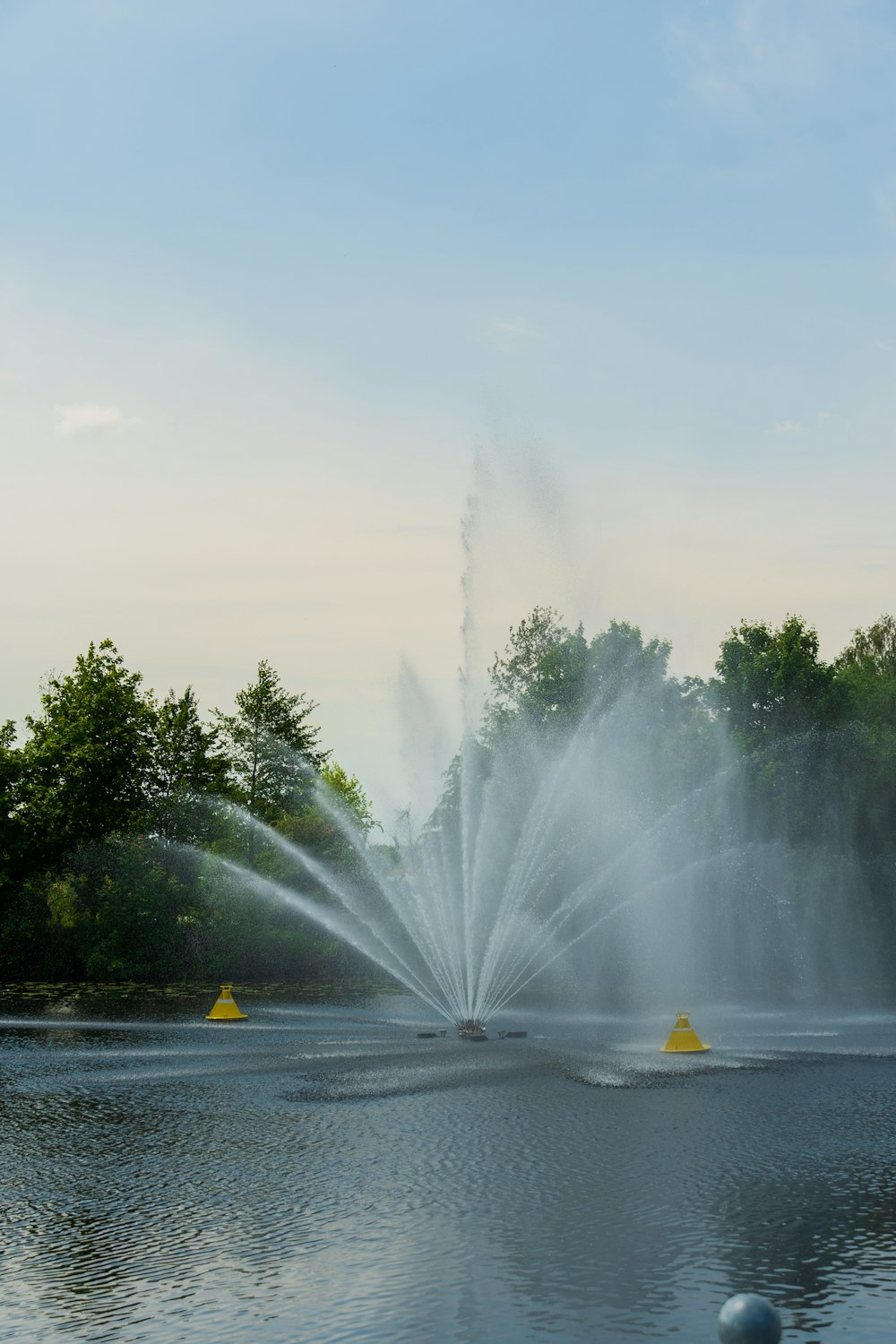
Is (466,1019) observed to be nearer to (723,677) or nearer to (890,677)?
(723,677)

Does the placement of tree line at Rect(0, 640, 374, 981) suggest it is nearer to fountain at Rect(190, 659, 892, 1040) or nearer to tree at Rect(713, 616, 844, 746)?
fountain at Rect(190, 659, 892, 1040)

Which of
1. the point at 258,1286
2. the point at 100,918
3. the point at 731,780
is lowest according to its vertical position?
the point at 258,1286

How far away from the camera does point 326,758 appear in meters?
76.3

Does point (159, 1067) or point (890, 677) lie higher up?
point (890, 677)

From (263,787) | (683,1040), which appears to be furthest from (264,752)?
(683,1040)

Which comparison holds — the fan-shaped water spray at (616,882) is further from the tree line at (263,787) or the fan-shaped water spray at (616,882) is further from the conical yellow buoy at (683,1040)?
the conical yellow buoy at (683,1040)

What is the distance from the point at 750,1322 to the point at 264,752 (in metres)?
65.9

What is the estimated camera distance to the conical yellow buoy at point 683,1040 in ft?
75.9

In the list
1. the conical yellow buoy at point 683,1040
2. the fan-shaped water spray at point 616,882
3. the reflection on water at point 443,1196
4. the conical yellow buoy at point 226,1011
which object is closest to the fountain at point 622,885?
the fan-shaped water spray at point 616,882

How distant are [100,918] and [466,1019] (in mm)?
29007

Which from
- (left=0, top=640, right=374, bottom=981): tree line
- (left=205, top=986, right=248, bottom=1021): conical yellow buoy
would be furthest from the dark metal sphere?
(left=0, top=640, right=374, bottom=981): tree line

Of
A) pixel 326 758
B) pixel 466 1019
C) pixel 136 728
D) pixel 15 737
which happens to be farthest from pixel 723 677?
pixel 466 1019

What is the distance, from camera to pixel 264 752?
70.2 metres

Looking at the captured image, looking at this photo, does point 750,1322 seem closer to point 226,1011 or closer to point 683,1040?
point 683,1040
